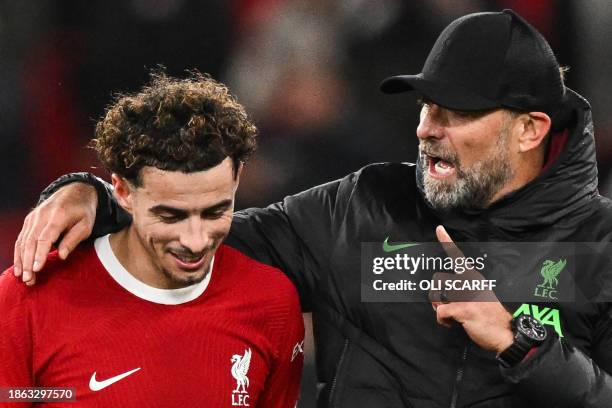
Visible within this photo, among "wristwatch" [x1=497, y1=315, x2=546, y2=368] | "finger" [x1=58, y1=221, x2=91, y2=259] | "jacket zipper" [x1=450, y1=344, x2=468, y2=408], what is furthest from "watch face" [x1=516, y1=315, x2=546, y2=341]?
"finger" [x1=58, y1=221, x2=91, y2=259]

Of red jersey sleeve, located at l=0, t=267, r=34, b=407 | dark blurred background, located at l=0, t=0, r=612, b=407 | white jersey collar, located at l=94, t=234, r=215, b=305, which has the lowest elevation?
red jersey sleeve, located at l=0, t=267, r=34, b=407

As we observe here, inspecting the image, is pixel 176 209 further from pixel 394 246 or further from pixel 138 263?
pixel 394 246

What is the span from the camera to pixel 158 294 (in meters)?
2.19

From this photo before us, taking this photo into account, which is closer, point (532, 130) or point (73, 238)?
point (73, 238)

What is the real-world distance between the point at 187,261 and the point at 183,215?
0.35 ft

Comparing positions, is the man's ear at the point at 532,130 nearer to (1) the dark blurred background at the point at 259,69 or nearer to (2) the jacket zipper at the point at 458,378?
(2) the jacket zipper at the point at 458,378

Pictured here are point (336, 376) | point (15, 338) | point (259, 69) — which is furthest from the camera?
point (259, 69)

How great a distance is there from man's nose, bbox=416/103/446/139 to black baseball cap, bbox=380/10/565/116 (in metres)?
0.06

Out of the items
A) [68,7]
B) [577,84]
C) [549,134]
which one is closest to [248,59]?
[68,7]

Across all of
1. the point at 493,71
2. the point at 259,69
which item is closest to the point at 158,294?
the point at 493,71

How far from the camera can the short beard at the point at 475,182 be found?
236cm

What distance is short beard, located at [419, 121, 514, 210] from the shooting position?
93.0 inches

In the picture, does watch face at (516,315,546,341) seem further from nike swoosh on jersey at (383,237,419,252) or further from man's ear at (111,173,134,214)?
man's ear at (111,173,134,214)

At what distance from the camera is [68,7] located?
426 cm
